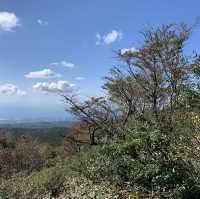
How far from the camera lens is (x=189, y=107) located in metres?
12.1

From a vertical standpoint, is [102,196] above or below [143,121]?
below

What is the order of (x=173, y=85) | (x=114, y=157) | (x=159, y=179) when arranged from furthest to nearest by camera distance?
(x=173, y=85), (x=114, y=157), (x=159, y=179)

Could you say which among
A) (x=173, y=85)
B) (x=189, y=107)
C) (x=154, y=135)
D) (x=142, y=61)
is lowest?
(x=154, y=135)

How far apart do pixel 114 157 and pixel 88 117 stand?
40.5 feet

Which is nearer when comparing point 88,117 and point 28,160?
point 88,117

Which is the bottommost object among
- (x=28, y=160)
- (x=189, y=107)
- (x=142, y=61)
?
(x=28, y=160)

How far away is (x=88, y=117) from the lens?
25375mm

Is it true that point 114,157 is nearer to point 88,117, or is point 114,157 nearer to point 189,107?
point 189,107

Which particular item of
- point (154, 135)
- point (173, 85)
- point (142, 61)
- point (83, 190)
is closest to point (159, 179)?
point (154, 135)

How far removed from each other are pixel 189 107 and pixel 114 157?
8.78 ft

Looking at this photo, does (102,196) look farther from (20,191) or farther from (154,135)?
(20,191)

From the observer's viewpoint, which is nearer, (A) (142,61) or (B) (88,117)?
(A) (142,61)

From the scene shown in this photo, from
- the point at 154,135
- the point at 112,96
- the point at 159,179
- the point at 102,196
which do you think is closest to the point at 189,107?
the point at 154,135

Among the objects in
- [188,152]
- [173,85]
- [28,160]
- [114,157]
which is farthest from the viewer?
[28,160]
